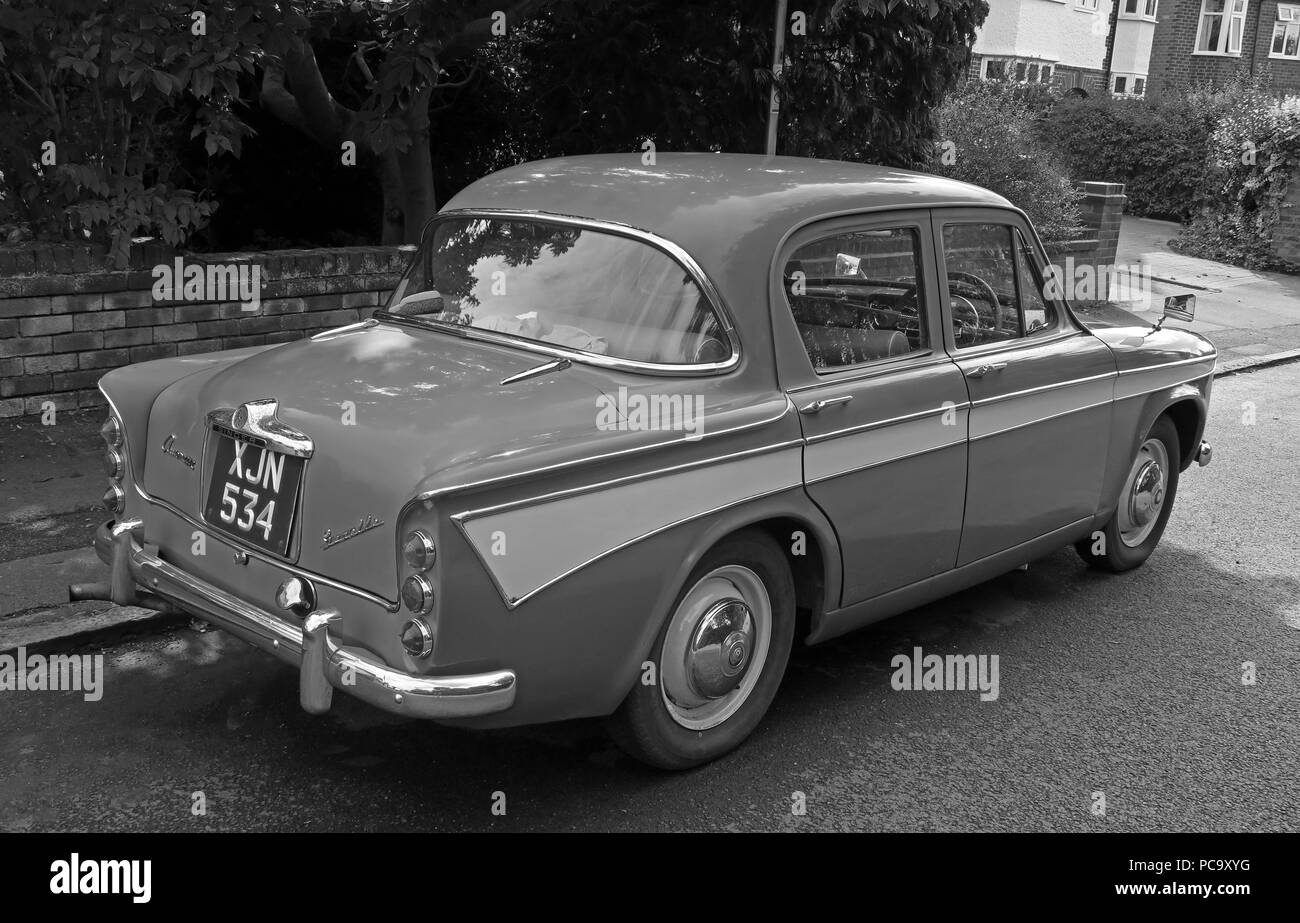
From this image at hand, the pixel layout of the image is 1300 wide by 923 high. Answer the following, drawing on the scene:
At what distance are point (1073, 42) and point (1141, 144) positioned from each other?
991 cm

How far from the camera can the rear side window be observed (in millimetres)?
4215

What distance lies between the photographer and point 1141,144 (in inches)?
895

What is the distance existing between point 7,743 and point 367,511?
161 cm

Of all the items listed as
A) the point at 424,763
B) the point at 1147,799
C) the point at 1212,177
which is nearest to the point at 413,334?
the point at 424,763

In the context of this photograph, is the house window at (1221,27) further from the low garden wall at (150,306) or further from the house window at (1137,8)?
the low garden wall at (150,306)

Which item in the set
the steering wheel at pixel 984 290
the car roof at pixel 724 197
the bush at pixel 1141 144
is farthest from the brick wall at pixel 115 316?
the bush at pixel 1141 144

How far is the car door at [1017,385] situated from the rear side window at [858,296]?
152mm

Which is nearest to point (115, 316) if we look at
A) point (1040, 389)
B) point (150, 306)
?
point (150, 306)

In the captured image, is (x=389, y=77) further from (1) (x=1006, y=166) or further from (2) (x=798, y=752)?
(1) (x=1006, y=166)

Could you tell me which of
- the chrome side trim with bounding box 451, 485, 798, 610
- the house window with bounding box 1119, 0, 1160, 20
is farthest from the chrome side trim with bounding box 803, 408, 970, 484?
the house window with bounding box 1119, 0, 1160, 20

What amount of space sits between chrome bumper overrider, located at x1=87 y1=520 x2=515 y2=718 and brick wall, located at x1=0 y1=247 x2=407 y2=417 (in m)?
3.82

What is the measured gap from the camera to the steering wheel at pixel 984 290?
480 cm

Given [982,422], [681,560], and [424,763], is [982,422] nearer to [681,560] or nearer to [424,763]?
[681,560]

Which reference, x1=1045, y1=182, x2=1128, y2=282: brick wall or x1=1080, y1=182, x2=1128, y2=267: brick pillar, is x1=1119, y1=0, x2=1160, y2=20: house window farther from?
x1=1080, y1=182, x2=1128, y2=267: brick pillar
